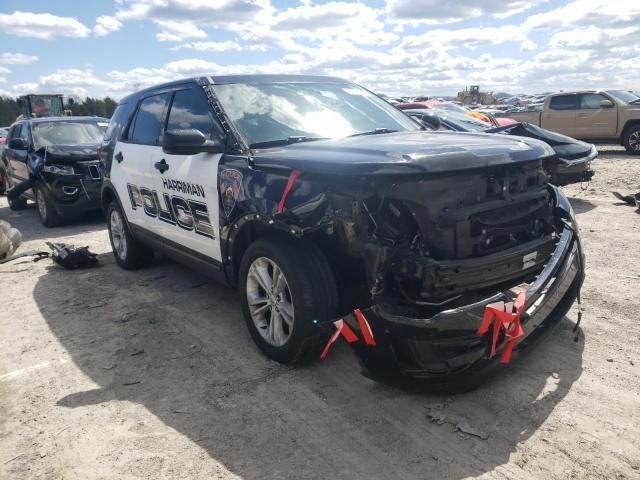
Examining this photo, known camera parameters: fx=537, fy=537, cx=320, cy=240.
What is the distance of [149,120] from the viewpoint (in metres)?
5.15

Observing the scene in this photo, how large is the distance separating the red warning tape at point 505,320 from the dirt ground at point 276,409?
413 mm

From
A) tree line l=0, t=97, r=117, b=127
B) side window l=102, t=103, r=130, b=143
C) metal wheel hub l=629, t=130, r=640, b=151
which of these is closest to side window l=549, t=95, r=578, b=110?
metal wheel hub l=629, t=130, r=640, b=151

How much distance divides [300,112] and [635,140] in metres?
13.1

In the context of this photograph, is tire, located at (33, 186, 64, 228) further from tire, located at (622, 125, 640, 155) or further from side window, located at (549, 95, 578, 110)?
tire, located at (622, 125, 640, 155)

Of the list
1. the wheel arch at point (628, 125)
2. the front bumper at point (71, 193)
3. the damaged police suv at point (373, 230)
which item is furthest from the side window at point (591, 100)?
the front bumper at point (71, 193)

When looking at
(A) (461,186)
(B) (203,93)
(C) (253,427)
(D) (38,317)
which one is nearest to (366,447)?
(C) (253,427)

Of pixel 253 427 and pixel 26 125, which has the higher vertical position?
pixel 26 125

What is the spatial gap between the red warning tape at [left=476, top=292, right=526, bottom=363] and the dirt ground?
1.36ft

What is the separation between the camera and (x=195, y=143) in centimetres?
366

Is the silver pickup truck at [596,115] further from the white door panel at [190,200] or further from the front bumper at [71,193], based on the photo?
the white door panel at [190,200]

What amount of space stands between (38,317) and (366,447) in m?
3.52

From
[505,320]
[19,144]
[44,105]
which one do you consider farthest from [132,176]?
[44,105]

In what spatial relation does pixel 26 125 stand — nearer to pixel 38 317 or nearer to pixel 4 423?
pixel 38 317

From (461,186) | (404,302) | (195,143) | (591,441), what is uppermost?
(195,143)
